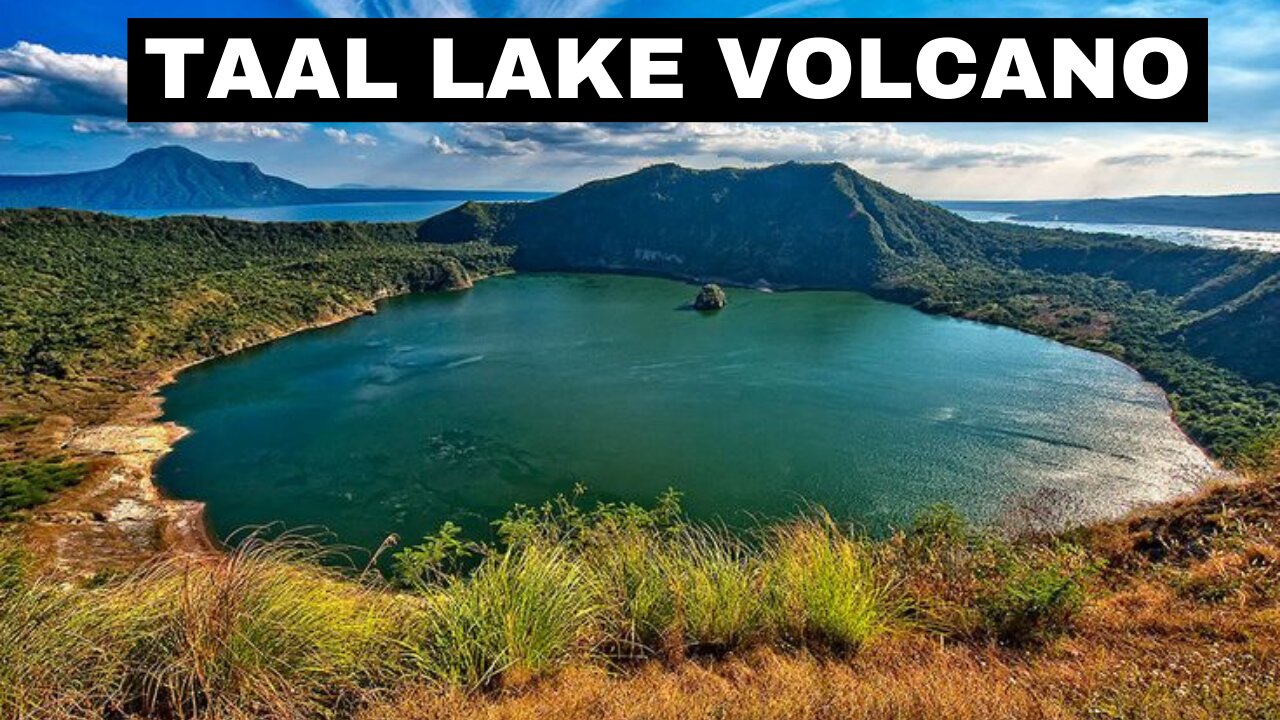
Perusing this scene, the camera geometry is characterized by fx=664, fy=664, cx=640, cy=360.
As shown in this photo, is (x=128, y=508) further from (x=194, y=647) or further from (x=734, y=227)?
(x=734, y=227)

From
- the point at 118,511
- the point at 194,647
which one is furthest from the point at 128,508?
the point at 194,647

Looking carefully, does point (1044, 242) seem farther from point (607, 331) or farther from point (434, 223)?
point (434, 223)

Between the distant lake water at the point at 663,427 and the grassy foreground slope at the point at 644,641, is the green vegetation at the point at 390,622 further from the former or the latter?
the distant lake water at the point at 663,427

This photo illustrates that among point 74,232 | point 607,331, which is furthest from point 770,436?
point 74,232

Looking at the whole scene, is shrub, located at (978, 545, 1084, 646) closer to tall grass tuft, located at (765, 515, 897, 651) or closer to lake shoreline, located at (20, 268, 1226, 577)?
tall grass tuft, located at (765, 515, 897, 651)

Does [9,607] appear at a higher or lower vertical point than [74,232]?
lower

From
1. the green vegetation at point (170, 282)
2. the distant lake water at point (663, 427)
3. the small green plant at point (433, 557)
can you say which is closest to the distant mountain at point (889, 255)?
the distant lake water at point (663, 427)
